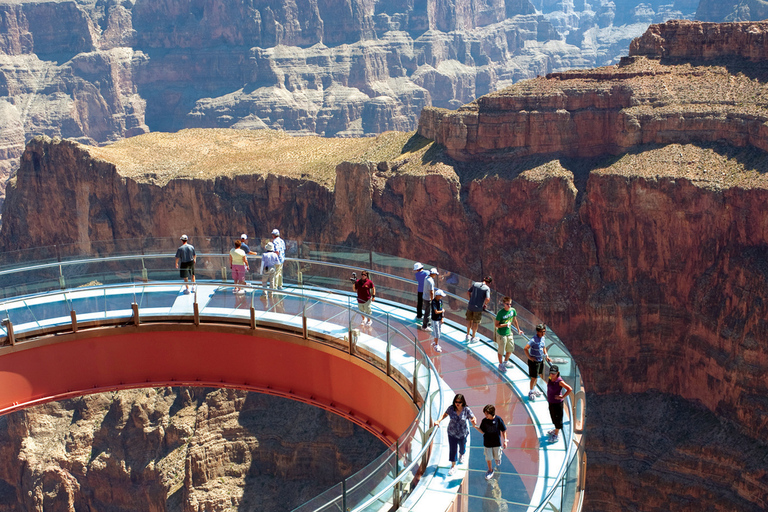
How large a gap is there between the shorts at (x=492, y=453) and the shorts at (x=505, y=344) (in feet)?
15.9

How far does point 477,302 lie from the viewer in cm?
2269

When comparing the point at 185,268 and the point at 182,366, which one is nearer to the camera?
the point at 182,366

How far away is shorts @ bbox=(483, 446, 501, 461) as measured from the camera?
17.1 m

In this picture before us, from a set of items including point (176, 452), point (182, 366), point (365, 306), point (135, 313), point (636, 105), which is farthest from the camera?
point (636, 105)

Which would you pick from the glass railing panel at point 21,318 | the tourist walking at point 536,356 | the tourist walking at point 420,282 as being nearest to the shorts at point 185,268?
the glass railing panel at point 21,318

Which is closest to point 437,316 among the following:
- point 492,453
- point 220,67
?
point 492,453

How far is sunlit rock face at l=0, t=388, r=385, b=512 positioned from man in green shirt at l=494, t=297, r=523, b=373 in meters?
29.4

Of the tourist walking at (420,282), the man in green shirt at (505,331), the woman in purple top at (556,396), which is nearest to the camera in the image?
the woman in purple top at (556,396)

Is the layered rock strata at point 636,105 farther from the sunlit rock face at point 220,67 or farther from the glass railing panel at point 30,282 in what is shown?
the sunlit rock face at point 220,67

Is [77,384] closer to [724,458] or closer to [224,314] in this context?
[224,314]

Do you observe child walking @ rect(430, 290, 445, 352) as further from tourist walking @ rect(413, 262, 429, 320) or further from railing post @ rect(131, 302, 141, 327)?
railing post @ rect(131, 302, 141, 327)

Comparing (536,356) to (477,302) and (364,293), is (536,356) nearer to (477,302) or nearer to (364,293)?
(477,302)

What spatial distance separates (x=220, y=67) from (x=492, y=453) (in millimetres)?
150735

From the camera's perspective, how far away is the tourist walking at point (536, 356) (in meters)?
20.1
